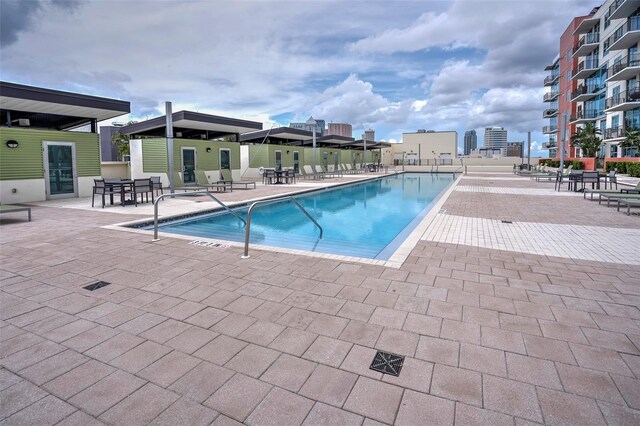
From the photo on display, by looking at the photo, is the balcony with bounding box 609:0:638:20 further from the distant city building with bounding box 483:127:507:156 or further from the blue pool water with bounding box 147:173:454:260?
the distant city building with bounding box 483:127:507:156

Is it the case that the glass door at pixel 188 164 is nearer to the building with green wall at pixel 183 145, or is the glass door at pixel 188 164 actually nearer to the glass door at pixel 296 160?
the building with green wall at pixel 183 145

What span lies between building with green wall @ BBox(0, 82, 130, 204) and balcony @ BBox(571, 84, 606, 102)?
4081 centimetres

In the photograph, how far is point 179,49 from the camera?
48.9 ft

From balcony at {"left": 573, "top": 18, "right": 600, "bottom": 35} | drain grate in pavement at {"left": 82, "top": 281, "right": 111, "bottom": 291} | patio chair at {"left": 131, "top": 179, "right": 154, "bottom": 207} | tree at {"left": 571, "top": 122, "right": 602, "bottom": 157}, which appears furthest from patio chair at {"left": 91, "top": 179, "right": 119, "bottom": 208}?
balcony at {"left": 573, "top": 18, "right": 600, "bottom": 35}

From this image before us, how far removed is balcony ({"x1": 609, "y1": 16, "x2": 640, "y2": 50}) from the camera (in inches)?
996

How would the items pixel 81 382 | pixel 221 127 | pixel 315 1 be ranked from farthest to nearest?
pixel 221 127 → pixel 315 1 → pixel 81 382

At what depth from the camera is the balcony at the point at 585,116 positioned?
3560 centimetres

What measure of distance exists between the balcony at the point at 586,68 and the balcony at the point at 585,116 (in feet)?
11.7

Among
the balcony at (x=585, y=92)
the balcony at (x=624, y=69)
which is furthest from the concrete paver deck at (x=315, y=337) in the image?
the balcony at (x=585, y=92)

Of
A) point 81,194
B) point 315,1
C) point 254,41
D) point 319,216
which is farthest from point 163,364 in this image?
point 254,41

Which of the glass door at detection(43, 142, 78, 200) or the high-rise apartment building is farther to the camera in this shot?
the high-rise apartment building

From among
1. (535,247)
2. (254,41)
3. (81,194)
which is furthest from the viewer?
(254,41)

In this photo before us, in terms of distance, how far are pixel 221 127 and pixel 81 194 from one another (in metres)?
7.06

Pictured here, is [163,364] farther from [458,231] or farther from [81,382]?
[458,231]
